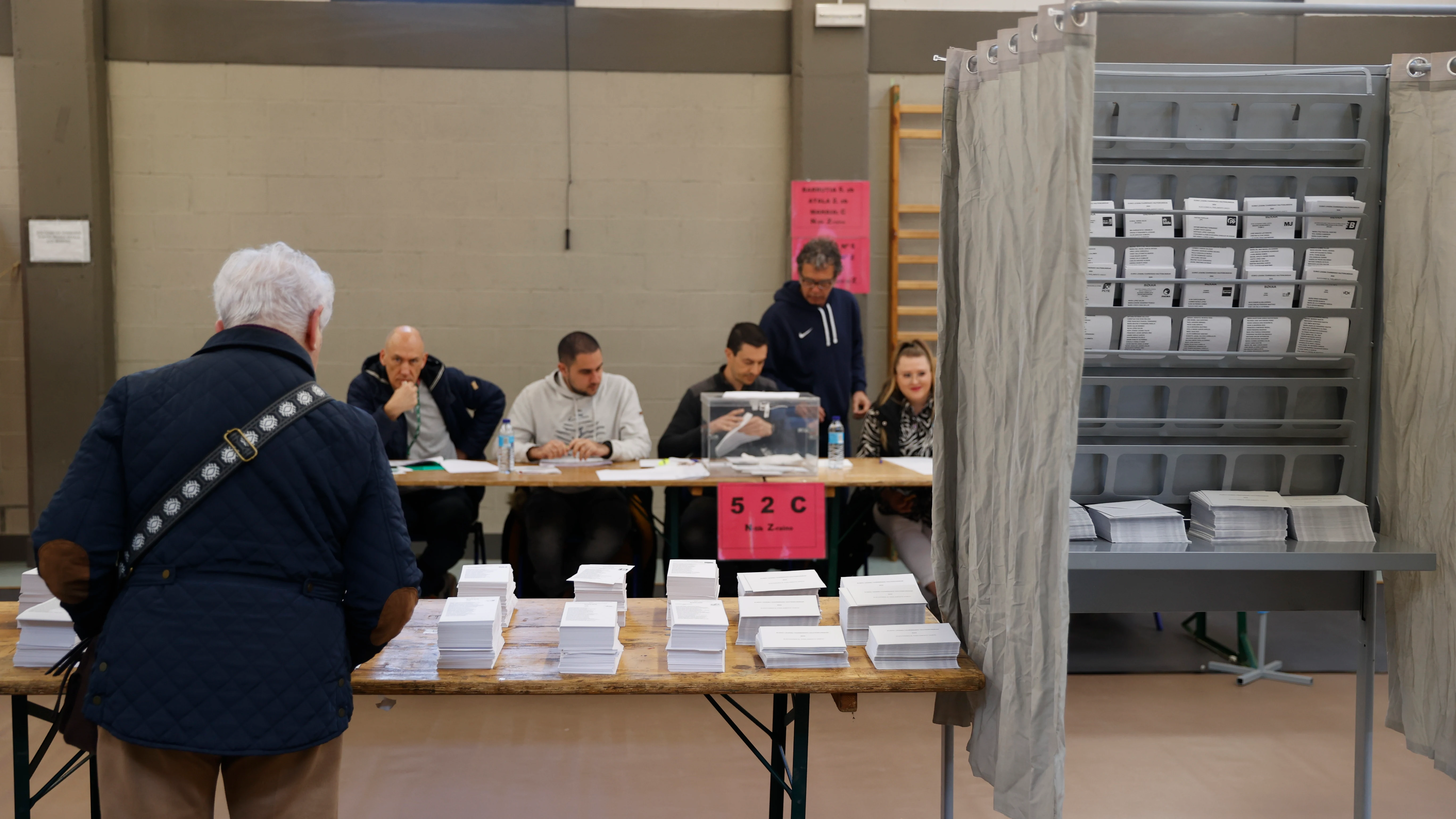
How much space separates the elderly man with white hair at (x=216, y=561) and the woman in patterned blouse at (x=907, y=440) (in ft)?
7.61

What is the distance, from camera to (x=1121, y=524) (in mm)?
1997

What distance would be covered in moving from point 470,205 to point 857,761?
3.65m

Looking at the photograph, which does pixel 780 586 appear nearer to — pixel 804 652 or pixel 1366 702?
pixel 804 652

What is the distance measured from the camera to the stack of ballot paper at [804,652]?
1.83 meters

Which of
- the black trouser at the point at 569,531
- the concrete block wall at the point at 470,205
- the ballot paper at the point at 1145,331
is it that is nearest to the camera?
the ballot paper at the point at 1145,331

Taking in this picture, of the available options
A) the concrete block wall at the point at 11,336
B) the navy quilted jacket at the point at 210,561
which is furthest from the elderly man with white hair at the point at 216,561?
the concrete block wall at the point at 11,336

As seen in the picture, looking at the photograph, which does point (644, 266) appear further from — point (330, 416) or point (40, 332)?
point (330, 416)

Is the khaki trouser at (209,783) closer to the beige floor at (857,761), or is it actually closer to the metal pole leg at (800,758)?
the metal pole leg at (800,758)

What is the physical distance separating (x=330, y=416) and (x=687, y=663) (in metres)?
0.77

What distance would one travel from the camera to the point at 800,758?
186cm

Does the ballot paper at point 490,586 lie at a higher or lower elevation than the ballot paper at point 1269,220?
lower

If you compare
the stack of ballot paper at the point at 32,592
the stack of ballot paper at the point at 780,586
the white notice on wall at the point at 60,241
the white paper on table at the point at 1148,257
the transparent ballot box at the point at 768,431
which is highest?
the white notice on wall at the point at 60,241

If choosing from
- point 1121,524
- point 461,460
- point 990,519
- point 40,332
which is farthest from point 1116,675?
point 40,332

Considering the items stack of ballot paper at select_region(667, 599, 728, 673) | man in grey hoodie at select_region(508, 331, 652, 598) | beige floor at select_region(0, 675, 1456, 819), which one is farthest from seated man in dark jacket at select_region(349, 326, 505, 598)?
stack of ballot paper at select_region(667, 599, 728, 673)
